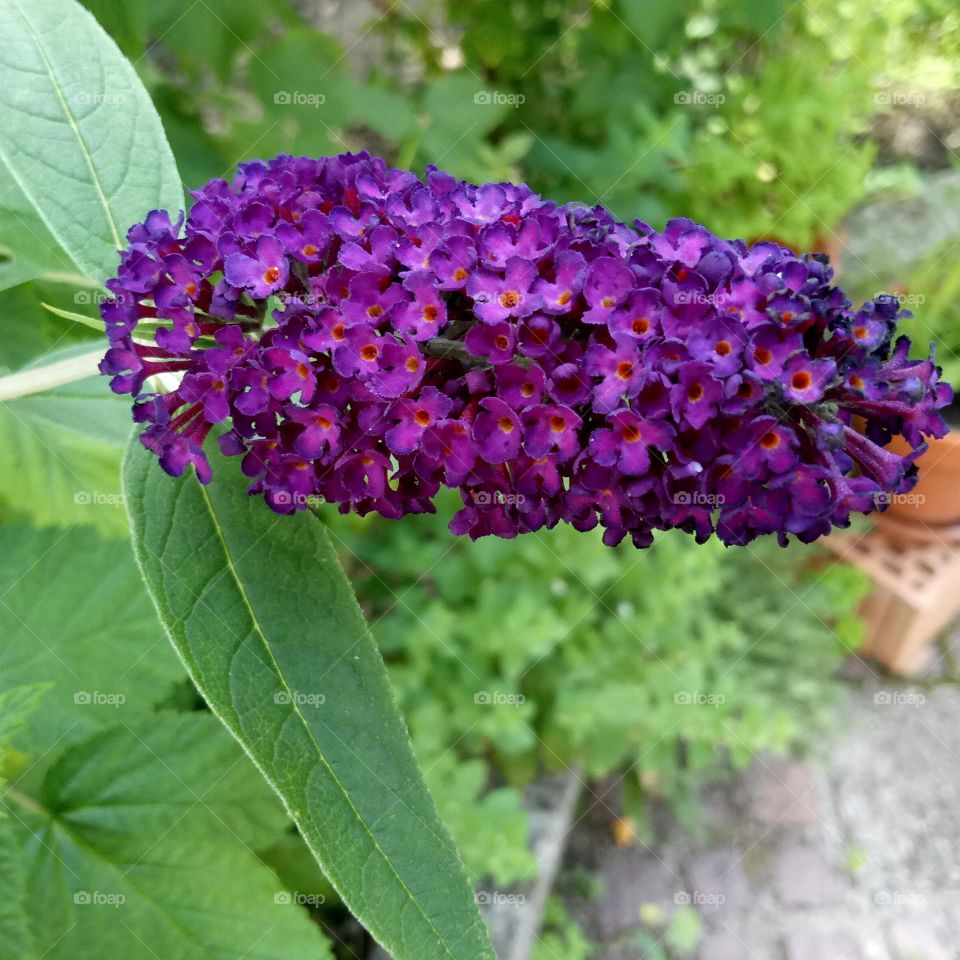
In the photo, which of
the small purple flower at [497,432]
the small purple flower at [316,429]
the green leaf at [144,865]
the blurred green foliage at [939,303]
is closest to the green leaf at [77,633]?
the green leaf at [144,865]

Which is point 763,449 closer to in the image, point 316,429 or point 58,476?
point 316,429

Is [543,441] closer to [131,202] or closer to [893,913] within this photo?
[131,202]

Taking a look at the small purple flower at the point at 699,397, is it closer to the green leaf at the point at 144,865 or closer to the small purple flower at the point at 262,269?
the small purple flower at the point at 262,269

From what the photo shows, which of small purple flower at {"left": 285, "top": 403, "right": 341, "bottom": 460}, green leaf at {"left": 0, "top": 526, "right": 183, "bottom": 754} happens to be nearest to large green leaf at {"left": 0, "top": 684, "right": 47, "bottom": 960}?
green leaf at {"left": 0, "top": 526, "right": 183, "bottom": 754}

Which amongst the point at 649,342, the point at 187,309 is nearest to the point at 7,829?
the point at 187,309

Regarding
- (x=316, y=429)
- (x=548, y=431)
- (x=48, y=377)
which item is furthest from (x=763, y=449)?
(x=48, y=377)

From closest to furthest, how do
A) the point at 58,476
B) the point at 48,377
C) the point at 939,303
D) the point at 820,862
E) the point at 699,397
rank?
the point at 699,397, the point at 48,377, the point at 58,476, the point at 820,862, the point at 939,303
